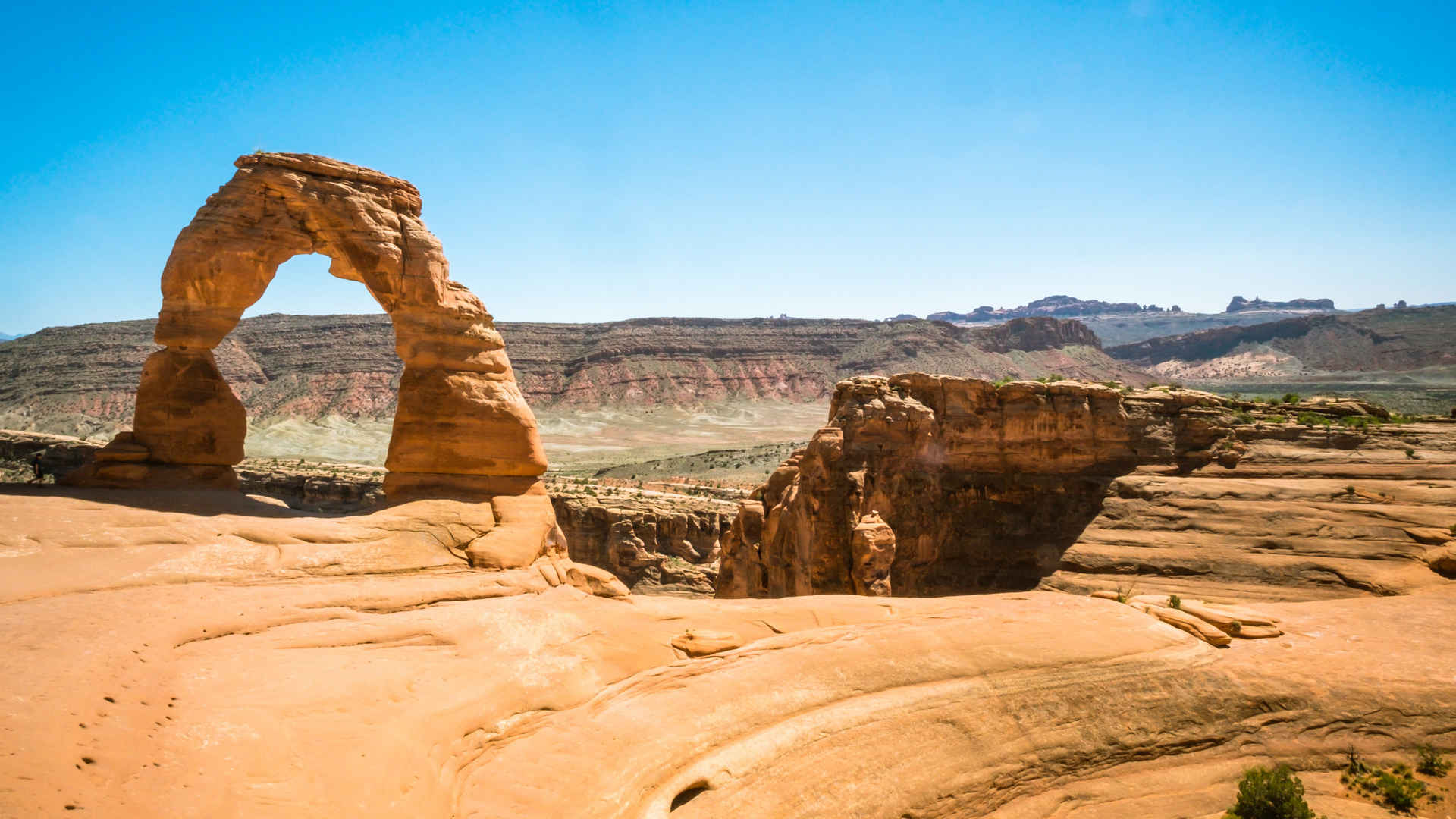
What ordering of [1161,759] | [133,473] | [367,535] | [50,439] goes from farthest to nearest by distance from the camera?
[50,439]
[133,473]
[367,535]
[1161,759]

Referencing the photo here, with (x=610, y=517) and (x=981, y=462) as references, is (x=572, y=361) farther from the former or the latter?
(x=981, y=462)

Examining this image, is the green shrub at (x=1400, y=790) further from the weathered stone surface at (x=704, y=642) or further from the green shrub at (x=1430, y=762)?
the weathered stone surface at (x=704, y=642)

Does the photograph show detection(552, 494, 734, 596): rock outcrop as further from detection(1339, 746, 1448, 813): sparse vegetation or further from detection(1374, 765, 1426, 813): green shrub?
detection(1374, 765, 1426, 813): green shrub

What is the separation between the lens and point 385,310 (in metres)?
17.6

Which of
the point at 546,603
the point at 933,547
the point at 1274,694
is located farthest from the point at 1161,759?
the point at 933,547

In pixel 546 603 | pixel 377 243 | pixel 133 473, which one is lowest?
pixel 546 603

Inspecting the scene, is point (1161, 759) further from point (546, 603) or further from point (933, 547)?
point (933, 547)

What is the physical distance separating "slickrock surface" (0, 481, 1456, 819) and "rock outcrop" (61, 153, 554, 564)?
239 centimetres

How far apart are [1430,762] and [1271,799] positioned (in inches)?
144

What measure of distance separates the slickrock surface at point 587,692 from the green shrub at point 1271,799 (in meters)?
0.58

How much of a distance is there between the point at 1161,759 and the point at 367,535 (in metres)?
12.8

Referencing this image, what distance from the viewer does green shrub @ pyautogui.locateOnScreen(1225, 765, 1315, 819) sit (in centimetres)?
1075

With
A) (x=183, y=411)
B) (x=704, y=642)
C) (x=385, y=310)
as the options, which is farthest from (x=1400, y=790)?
(x=183, y=411)

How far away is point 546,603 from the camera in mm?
12766
